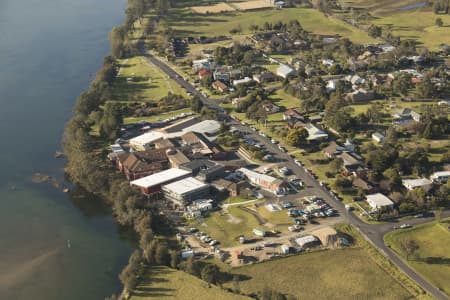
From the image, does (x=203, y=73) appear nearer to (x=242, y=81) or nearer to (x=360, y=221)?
(x=242, y=81)

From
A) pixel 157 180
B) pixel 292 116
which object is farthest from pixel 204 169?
pixel 292 116

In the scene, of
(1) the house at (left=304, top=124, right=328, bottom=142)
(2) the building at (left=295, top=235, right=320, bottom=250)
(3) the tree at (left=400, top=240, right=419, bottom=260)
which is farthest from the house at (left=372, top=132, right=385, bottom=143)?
(2) the building at (left=295, top=235, right=320, bottom=250)

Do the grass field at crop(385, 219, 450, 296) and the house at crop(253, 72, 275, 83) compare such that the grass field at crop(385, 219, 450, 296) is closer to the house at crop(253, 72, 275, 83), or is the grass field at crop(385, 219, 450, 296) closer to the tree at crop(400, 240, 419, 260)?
the tree at crop(400, 240, 419, 260)

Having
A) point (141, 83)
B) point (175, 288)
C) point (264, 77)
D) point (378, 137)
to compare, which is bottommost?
point (175, 288)

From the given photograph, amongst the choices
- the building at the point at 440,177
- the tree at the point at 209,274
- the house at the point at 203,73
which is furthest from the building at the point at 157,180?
the house at the point at 203,73

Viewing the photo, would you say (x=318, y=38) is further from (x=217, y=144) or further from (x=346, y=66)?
(x=217, y=144)

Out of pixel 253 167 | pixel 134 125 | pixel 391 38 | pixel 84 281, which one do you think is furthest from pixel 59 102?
pixel 391 38
